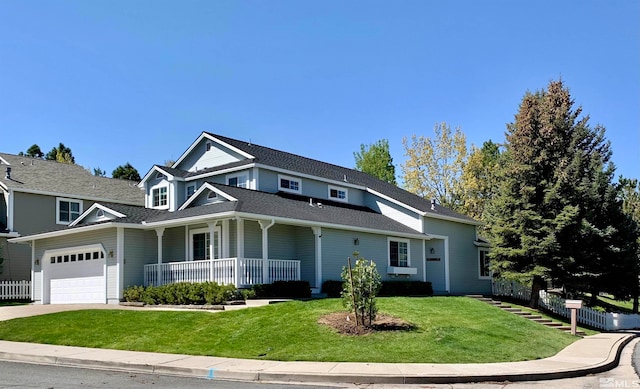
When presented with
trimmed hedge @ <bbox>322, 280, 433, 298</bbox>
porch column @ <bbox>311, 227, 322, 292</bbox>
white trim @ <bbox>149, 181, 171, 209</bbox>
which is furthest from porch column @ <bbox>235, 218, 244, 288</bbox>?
white trim @ <bbox>149, 181, 171, 209</bbox>

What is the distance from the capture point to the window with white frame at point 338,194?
31.5m

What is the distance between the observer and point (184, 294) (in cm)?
2122

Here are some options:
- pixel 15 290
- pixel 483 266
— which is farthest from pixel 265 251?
pixel 483 266

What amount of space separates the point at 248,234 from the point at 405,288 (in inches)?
316

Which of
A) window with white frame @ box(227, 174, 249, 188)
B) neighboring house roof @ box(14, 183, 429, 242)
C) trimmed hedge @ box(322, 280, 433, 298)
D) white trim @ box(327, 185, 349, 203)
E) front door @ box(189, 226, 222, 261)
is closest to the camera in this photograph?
neighboring house roof @ box(14, 183, 429, 242)

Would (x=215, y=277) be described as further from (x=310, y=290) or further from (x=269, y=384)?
(x=269, y=384)

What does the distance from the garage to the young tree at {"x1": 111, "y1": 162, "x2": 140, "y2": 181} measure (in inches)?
1854

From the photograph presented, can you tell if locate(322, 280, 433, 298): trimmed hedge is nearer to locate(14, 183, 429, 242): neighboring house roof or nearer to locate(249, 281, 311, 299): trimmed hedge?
locate(249, 281, 311, 299): trimmed hedge

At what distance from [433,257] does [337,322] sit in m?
16.0

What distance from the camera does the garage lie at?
24359mm

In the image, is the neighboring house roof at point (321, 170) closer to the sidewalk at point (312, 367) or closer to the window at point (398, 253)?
the window at point (398, 253)

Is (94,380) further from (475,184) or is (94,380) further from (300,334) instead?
(475,184)

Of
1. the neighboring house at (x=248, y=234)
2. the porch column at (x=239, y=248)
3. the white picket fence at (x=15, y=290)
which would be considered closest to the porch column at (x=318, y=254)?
the neighboring house at (x=248, y=234)

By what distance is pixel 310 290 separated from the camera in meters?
22.6
